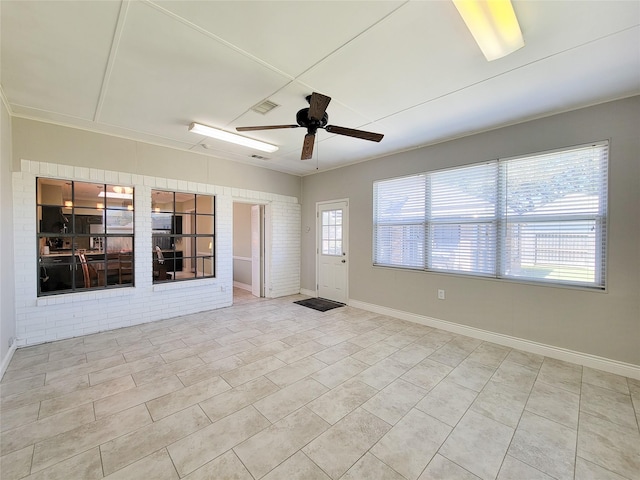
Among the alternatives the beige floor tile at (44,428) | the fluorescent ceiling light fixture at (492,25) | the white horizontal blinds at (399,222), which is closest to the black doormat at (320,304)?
the white horizontal blinds at (399,222)

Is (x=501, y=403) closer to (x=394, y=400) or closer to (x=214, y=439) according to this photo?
(x=394, y=400)

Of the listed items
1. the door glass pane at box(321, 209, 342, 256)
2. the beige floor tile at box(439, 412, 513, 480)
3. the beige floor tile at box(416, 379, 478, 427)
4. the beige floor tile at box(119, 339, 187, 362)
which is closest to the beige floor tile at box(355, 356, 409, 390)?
the beige floor tile at box(416, 379, 478, 427)

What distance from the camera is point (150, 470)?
159cm

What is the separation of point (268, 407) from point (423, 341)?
7.52ft

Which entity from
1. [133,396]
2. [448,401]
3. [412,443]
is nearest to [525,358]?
[448,401]

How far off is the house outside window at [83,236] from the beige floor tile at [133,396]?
221 centimetres

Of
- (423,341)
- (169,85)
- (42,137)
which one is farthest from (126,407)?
(42,137)

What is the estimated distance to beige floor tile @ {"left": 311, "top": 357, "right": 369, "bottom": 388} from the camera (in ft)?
8.48

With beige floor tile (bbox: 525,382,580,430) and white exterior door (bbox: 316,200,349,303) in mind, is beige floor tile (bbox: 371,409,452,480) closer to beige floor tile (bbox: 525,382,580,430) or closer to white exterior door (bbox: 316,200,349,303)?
beige floor tile (bbox: 525,382,580,430)

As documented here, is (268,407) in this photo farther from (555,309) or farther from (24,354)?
(555,309)

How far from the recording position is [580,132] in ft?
9.68

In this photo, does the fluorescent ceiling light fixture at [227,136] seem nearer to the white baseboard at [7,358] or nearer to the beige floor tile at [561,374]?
the white baseboard at [7,358]

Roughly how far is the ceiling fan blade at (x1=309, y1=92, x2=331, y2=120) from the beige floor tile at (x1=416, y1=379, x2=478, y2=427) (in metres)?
2.72

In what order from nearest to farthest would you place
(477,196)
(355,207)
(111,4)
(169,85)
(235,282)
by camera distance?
1. (111,4)
2. (169,85)
3. (477,196)
4. (355,207)
5. (235,282)
